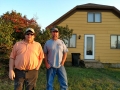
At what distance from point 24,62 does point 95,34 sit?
12238 mm

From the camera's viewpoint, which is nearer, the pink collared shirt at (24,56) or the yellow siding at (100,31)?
the pink collared shirt at (24,56)

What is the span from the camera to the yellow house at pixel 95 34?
1620cm

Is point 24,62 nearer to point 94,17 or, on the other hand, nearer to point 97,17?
point 94,17

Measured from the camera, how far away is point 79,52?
16219mm

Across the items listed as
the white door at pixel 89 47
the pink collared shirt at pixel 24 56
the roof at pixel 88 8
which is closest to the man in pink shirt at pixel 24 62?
the pink collared shirt at pixel 24 56

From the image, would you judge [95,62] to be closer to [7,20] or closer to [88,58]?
[88,58]

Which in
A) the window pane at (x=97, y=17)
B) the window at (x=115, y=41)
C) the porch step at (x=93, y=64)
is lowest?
the porch step at (x=93, y=64)

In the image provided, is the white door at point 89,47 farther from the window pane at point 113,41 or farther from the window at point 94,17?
the window pane at point 113,41

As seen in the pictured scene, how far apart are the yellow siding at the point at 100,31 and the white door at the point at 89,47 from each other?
24cm

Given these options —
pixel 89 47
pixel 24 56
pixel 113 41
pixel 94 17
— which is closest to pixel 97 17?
pixel 94 17

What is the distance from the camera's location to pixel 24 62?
15.4 ft

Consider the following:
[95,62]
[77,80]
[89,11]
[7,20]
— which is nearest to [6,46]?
[7,20]

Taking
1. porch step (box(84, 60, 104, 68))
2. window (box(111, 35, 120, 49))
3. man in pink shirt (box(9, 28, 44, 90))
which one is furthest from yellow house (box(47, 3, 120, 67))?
man in pink shirt (box(9, 28, 44, 90))

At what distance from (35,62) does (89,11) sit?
1244cm
